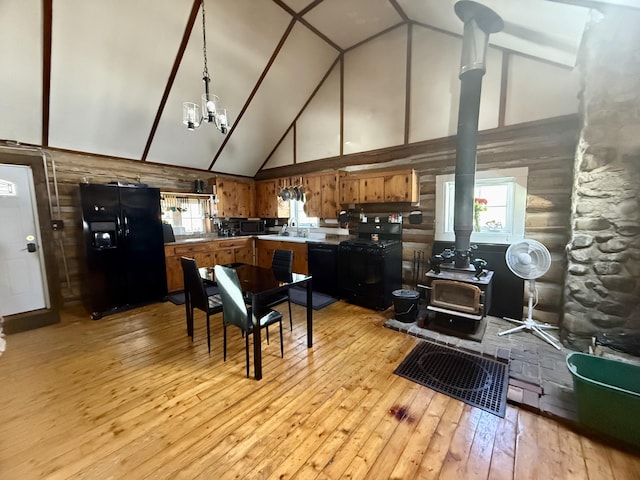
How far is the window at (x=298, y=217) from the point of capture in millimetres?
5863

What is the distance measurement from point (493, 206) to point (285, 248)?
11.6ft

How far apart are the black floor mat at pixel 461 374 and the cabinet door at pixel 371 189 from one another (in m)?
2.34

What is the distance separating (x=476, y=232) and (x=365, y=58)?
3.35m

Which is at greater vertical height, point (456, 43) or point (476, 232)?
point (456, 43)

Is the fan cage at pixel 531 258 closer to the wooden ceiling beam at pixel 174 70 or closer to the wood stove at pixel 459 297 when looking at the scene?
the wood stove at pixel 459 297

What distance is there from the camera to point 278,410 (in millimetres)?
2045

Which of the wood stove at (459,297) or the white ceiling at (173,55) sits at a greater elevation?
the white ceiling at (173,55)

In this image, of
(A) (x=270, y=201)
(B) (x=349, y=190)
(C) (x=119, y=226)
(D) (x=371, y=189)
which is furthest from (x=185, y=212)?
(D) (x=371, y=189)

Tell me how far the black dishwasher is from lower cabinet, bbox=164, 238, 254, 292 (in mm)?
1777

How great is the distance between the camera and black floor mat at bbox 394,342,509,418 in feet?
7.02

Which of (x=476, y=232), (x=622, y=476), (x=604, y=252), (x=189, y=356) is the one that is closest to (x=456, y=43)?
(x=476, y=232)

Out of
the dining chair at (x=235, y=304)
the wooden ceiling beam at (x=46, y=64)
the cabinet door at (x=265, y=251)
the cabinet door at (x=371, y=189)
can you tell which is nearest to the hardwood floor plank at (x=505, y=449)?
the dining chair at (x=235, y=304)

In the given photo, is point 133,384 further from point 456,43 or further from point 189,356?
point 456,43

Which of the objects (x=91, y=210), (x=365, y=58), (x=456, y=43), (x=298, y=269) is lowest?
(x=298, y=269)
